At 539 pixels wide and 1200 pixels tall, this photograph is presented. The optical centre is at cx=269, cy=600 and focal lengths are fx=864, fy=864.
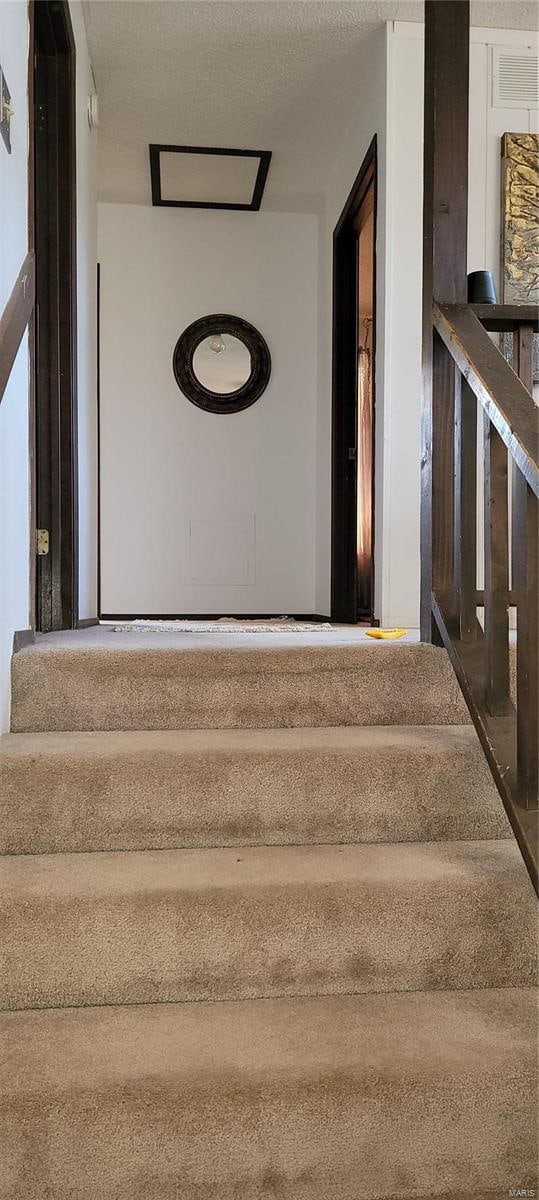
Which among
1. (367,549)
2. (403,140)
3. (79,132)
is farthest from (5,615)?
(367,549)

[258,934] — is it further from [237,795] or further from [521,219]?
[521,219]

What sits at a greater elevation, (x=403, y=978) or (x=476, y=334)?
(x=476, y=334)

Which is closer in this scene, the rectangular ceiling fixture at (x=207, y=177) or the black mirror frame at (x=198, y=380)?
the rectangular ceiling fixture at (x=207, y=177)

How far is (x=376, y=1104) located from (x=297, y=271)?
495 centimetres

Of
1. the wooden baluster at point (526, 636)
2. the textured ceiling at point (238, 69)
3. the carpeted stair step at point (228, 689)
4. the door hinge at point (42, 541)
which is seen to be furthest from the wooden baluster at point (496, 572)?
the textured ceiling at point (238, 69)

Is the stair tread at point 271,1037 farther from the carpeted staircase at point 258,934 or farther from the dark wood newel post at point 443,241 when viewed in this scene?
the dark wood newel post at point 443,241

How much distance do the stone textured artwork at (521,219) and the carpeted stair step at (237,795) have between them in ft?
8.21

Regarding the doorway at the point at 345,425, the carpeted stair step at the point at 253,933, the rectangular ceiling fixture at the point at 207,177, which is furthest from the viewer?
the doorway at the point at 345,425

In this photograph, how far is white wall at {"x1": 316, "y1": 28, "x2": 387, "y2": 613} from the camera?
3.57 meters

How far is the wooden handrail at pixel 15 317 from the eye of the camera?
5.56 ft

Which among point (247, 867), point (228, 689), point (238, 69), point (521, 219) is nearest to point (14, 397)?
point (228, 689)

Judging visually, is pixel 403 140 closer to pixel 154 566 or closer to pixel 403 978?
pixel 154 566

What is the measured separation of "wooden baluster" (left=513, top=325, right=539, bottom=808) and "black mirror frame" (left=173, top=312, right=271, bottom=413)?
3.90 metres

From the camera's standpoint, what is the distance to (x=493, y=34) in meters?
3.61
